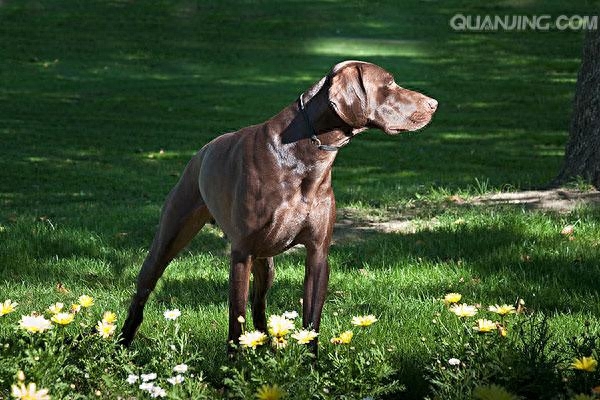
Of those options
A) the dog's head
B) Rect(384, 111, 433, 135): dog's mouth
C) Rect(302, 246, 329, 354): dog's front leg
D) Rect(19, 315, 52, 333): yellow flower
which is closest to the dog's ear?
the dog's head

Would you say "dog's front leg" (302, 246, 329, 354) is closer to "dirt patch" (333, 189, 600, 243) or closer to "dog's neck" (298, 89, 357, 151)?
"dog's neck" (298, 89, 357, 151)

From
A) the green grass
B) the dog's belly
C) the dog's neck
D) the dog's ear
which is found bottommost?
the green grass

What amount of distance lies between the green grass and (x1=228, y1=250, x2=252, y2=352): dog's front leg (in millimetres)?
253

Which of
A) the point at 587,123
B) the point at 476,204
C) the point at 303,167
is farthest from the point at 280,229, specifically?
the point at 587,123

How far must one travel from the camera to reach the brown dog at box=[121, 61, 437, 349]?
414 centimetres

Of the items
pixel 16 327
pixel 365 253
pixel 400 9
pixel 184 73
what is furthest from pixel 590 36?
pixel 400 9

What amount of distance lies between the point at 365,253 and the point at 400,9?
71.7 ft

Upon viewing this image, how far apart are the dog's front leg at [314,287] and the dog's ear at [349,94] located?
23.4 inches

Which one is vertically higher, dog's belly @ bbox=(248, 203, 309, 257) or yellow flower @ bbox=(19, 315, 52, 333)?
dog's belly @ bbox=(248, 203, 309, 257)

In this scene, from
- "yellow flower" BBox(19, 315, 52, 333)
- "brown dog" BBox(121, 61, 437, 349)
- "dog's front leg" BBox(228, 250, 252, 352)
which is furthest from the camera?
"dog's front leg" BBox(228, 250, 252, 352)

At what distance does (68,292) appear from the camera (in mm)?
6375

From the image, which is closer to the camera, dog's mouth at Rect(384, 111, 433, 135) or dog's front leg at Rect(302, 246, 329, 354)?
dog's mouth at Rect(384, 111, 433, 135)

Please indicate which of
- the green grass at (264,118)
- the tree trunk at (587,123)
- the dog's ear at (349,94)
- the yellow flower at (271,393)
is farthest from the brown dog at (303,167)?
the tree trunk at (587,123)

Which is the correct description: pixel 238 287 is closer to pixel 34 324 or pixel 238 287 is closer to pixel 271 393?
pixel 34 324
